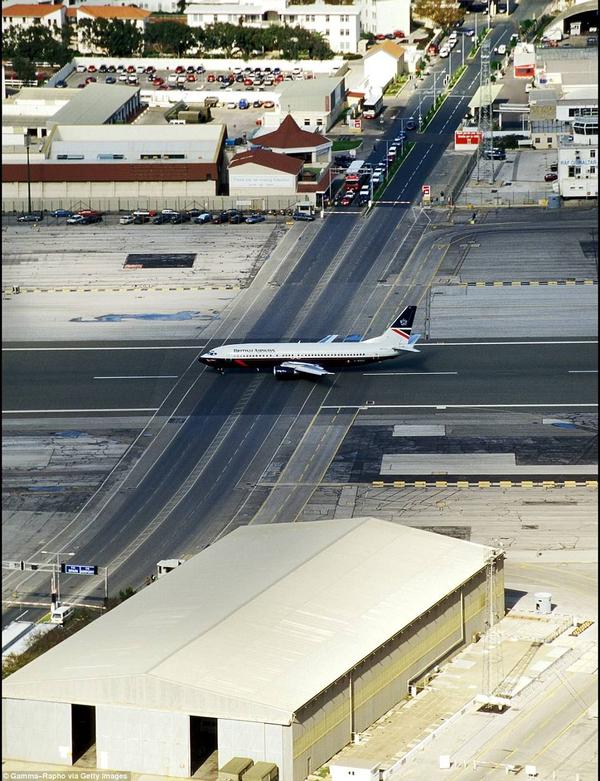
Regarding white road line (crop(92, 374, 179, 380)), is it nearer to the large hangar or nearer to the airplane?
the airplane

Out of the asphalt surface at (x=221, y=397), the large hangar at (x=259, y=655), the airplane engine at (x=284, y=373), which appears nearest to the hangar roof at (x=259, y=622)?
the large hangar at (x=259, y=655)

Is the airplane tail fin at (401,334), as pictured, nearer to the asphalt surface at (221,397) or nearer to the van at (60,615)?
the asphalt surface at (221,397)

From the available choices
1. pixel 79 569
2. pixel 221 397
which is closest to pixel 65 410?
pixel 221 397

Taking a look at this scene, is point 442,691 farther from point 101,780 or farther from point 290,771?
point 101,780

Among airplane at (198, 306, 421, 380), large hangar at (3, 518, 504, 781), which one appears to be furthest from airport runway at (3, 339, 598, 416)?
large hangar at (3, 518, 504, 781)

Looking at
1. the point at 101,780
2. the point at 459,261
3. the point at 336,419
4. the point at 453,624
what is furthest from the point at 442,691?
the point at 459,261

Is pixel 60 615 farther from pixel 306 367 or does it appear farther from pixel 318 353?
pixel 318 353
